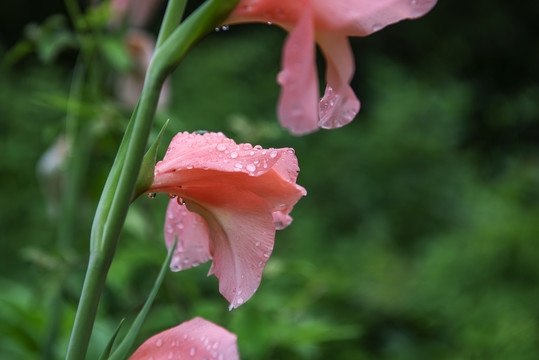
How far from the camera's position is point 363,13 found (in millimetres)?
444

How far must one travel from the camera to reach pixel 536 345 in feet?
5.62

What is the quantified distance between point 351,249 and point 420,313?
0.63m

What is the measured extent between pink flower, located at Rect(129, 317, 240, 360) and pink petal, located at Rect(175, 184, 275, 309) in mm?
30

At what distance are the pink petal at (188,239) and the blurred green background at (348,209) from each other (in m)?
0.47

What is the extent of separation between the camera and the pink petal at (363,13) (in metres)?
0.45

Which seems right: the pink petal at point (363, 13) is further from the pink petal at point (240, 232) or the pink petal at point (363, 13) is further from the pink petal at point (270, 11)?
the pink petal at point (240, 232)

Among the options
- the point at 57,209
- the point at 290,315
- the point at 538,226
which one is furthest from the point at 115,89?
the point at 538,226

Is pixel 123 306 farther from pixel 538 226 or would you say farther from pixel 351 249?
pixel 538 226

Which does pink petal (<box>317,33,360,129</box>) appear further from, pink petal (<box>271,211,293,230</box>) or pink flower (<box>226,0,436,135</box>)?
pink petal (<box>271,211,293,230</box>)

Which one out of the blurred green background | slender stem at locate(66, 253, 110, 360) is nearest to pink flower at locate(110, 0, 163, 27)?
the blurred green background

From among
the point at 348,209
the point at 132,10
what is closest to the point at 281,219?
the point at 132,10

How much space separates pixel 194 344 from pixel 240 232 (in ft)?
0.32

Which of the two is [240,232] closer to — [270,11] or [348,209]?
[270,11]

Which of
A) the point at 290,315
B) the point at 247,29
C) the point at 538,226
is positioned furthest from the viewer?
the point at 247,29
